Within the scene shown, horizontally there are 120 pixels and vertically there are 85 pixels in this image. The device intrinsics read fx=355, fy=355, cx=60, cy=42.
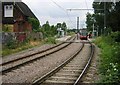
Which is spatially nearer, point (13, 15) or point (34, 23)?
point (13, 15)

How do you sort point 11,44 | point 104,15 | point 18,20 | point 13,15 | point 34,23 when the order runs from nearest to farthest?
point 11,44, point 104,15, point 13,15, point 18,20, point 34,23

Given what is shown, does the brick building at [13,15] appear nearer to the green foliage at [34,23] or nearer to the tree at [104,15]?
the green foliage at [34,23]

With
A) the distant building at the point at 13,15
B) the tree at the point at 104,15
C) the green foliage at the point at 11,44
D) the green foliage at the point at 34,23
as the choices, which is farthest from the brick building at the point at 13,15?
the green foliage at the point at 11,44

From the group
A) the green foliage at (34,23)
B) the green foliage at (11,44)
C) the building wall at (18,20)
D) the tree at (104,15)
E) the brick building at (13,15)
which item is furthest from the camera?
the green foliage at (34,23)

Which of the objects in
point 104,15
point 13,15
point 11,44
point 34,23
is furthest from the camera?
point 34,23

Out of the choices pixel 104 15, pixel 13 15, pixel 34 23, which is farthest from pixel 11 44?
pixel 34 23

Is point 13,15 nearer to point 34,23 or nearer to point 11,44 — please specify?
point 34,23

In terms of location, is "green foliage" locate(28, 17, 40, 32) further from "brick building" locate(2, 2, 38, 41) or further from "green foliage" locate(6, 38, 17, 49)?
"green foliage" locate(6, 38, 17, 49)

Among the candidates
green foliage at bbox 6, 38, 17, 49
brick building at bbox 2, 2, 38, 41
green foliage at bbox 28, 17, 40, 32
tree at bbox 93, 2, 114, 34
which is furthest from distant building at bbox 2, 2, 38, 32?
green foliage at bbox 6, 38, 17, 49

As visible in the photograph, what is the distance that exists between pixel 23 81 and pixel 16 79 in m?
0.70

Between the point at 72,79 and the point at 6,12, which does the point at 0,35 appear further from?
the point at 6,12

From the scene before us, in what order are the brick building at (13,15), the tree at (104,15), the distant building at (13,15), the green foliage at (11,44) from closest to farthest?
the green foliage at (11,44)
the tree at (104,15)
the brick building at (13,15)
the distant building at (13,15)

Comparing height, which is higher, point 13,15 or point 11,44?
point 13,15

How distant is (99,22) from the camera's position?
84375mm
